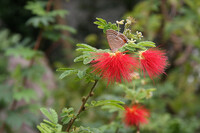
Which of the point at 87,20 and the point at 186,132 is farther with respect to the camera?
the point at 87,20

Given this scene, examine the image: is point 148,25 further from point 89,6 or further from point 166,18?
point 89,6

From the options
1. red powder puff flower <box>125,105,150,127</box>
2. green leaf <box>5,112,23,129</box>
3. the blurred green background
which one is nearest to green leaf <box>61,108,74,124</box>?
the blurred green background

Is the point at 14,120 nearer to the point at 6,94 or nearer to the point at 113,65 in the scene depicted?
the point at 6,94

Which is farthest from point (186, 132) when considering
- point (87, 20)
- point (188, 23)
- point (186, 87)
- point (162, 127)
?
point (87, 20)

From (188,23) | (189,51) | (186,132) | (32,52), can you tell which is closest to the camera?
(32,52)

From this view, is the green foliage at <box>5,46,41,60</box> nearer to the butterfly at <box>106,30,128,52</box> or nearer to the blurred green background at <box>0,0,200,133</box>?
the blurred green background at <box>0,0,200,133</box>

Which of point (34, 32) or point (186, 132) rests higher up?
point (34, 32)

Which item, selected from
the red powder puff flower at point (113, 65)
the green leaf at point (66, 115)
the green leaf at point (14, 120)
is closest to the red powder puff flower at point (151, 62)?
the red powder puff flower at point (113, 65)
